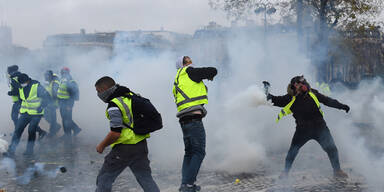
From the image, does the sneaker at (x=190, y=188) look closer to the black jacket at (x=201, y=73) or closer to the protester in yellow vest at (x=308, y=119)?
the black jacket at (x=201, y=73)

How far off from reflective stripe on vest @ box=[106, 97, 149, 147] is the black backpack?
0.04 metres

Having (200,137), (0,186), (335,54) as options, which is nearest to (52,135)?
(0,186)

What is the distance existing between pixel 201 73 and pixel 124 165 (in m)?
1.59

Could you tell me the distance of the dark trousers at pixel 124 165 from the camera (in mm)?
4363

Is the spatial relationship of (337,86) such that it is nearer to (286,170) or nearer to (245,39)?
(245,39)

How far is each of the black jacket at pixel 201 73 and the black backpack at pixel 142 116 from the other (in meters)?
1.12

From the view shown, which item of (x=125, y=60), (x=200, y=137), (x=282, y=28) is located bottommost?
(x=200, y=137)

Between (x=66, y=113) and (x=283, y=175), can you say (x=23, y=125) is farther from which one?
(x=283, y=175)

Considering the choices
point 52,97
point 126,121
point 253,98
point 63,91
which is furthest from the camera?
point 52,97

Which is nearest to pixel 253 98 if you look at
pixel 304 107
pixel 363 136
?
pixel 304 107

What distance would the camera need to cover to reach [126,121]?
4.38 meters

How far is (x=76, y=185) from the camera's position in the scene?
20.6 feet

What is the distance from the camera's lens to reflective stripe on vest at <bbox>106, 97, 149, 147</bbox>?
4.32 metres

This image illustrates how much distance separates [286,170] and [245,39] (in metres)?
10.2
